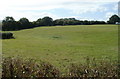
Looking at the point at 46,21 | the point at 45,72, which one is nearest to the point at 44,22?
the point at 46,21

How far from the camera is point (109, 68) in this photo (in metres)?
5.73

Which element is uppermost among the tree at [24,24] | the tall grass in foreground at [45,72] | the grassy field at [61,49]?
the tree at [24,24]

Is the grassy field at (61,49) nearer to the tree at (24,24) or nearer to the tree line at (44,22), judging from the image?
the tree line at (44,22)

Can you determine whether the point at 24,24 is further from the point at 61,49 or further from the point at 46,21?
the point at 61,49

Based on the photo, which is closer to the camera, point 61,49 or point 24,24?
point 61,49

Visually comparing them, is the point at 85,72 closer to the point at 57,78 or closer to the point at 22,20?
the point at 57,78

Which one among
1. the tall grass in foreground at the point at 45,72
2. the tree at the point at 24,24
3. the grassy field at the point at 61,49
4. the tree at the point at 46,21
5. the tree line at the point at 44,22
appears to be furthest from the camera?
the tree at the point at 46,21

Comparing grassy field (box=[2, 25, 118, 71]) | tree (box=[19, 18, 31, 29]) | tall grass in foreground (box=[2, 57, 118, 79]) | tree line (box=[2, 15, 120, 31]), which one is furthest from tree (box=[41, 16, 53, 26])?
tall grass in foreground (box=[2, 57, 118, 79])

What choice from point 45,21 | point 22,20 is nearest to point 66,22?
point 45,21

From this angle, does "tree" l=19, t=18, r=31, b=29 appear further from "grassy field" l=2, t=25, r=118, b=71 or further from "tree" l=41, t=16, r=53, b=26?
"grassy field" l=2, t=25, r=118, b=71

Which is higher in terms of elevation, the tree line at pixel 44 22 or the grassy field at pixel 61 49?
the tree line at pixel 44 22

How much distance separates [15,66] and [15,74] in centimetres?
35

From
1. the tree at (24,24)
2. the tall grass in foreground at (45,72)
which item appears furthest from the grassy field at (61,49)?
the tree at (24,24)

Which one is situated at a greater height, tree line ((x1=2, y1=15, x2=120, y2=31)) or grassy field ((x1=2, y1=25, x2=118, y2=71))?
tree line ((x1=2, y1=15, x2=120, y2=31))
